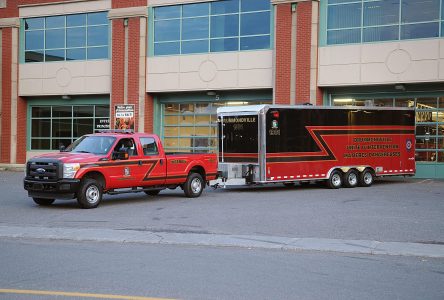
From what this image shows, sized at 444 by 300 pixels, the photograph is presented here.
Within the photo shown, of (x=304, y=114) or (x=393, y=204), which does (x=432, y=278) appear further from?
(x=304, y=114)

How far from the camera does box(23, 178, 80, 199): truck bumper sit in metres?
14.8

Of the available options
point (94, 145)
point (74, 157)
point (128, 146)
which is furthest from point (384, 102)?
point (74, 157)

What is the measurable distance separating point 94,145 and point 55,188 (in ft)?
6.16

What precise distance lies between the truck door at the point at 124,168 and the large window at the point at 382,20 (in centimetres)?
1366

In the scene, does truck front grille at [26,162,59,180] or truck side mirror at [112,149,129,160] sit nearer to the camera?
truck front grille at [26,162,59,180]

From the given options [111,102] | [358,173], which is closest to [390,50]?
[358,173]

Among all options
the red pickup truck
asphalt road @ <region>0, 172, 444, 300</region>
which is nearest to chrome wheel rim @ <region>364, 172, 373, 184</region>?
asphalt road @ <region>0, 172, 444, 300</region>

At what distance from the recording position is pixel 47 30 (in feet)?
110

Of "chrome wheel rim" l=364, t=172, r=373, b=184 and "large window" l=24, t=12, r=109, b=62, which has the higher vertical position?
"large window" l=24, t=12, r=109, b=62

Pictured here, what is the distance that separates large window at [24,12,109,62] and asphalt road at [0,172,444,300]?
16.0 meters

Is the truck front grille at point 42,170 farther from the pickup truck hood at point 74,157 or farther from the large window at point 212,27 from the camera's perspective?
the large window at point 212,27

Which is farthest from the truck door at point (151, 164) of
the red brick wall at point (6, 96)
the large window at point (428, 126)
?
the red brick wall at point (6, 96)

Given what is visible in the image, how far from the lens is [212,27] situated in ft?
96.4

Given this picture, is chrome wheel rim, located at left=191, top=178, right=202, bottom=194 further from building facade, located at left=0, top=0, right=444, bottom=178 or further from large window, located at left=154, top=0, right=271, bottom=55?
large window, located at left=154, top=0, right=271, bottom=55
